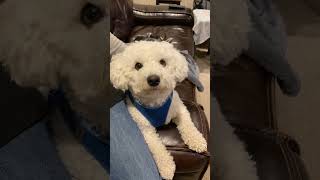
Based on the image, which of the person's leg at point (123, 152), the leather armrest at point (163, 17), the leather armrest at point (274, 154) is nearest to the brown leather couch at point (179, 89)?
the leather armrest at point (163, 17)

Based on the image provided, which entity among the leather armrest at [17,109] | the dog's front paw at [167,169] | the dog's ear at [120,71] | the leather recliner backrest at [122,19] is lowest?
the dog's front paw at [167,169]

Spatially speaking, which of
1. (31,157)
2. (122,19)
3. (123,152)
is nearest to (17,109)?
(31,157)

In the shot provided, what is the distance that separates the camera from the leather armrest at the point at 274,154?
0.87 ft

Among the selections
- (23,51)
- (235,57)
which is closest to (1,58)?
(23,51)

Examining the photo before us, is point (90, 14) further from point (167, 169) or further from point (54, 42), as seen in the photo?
point (167, 169)

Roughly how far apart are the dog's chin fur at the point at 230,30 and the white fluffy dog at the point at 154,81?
258 millimetres

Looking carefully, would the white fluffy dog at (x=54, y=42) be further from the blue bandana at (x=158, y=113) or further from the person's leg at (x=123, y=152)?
the blue bandana at (x=158, y=113)

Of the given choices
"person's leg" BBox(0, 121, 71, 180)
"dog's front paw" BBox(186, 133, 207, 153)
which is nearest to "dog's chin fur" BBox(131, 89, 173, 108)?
"dog's front paw" BBox(186, 133, 207, 153)

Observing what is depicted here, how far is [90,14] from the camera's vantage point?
0.77ft

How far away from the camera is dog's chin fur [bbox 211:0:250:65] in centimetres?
23

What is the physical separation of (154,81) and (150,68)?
0.02m

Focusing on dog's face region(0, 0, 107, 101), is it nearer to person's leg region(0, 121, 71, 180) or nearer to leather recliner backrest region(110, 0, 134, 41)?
person's leg region(0, 121, 71, 180)

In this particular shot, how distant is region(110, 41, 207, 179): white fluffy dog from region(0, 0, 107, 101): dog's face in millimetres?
235

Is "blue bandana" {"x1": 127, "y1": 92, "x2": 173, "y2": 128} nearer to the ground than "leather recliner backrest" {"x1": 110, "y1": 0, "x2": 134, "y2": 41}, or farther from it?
nearer to the ground
